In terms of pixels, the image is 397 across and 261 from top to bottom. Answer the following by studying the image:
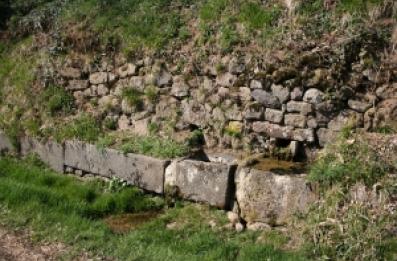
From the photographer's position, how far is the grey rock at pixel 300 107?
21.3 feet

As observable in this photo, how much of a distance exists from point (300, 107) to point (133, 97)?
2.40m

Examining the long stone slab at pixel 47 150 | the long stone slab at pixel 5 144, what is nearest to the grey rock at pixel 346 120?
the long stone slab at pixel 47 150

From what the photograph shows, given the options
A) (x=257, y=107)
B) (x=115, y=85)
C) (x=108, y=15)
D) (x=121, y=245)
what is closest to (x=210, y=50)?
(x=257, y=107)

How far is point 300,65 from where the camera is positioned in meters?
6.61

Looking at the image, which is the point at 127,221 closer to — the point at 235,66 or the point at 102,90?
the point at 235,66

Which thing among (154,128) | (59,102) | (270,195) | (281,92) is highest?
(281,92)

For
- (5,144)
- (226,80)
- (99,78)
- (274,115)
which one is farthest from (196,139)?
(5,144)

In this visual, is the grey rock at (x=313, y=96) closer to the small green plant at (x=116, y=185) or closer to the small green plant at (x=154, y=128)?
the small green plant at (x=154, y=128)

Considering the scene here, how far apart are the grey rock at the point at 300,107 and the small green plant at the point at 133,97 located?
2.18 m

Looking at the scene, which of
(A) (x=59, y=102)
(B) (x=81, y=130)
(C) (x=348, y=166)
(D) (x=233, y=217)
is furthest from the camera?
(A) (x=59, y=102)

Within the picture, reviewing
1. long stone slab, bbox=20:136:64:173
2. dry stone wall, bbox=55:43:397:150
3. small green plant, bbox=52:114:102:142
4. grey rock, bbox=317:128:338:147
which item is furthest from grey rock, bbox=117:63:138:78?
grey rock, bbox=317:128:338:147

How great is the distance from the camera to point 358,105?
6281 mm

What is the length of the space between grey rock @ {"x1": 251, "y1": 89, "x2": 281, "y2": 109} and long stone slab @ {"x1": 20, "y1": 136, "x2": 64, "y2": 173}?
9.25 feet

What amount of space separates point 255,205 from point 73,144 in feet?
9.57
